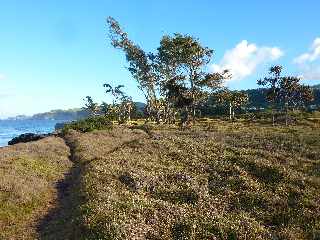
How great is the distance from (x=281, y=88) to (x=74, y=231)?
107 meters

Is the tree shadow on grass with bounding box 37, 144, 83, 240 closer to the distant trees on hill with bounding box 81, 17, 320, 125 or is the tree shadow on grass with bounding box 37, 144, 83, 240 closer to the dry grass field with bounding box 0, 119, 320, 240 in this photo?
the dry grass field with bounding box 0, 119, 320, 240

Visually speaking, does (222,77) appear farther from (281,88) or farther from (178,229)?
(178,229)

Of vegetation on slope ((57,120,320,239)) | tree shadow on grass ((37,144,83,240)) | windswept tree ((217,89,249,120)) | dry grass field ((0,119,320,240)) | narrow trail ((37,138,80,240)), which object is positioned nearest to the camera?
vegetation on slope ((57,120,320,239))

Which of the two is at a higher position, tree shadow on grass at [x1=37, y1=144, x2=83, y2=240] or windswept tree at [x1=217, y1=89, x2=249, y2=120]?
windswept tree at [x1=217, y1=89, x2=249, y2=120]

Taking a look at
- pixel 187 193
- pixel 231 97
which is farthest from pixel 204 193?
pixel 231 97

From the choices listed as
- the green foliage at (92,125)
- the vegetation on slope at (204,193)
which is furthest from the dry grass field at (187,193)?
the green foliage at (92,125)

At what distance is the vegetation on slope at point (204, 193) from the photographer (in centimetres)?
1909

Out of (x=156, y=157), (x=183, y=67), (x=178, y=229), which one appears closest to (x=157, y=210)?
(x=178, y=229)

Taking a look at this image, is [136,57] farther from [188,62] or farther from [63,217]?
[63,217]

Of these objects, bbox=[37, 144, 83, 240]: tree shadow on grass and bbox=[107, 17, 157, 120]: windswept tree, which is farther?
bbox=[107, 17, 157, 120]: windswept tree

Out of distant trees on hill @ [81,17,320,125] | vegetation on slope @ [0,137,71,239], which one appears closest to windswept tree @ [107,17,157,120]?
distant trees on hill @ [81,17,320,125]

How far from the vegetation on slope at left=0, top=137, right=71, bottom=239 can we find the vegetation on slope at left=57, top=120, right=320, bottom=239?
223 centimetres

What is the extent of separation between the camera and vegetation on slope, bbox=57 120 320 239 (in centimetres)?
1909

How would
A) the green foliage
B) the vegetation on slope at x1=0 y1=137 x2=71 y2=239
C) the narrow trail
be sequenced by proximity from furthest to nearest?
the green foliage < the vegetation on slope at x1=0 y1=137 x2=71 y2=239 < the narrow trail
